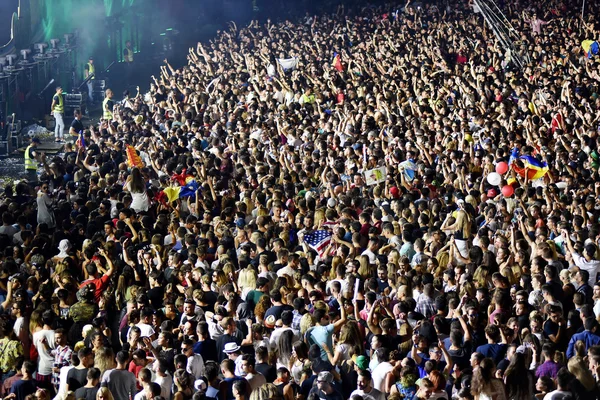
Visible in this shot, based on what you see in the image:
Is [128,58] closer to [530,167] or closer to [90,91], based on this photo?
[90,91]

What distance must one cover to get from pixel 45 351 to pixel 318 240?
3.58m

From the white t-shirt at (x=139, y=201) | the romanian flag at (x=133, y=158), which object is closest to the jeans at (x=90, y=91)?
the romanian flag at (x=133, y=158)

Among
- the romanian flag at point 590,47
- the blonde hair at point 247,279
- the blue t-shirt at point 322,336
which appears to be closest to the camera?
the blue t-shirt at point 322,336

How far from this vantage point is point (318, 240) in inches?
442

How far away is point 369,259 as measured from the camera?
34.1 ft

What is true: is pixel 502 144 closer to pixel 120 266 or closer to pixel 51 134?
pixel 120 266

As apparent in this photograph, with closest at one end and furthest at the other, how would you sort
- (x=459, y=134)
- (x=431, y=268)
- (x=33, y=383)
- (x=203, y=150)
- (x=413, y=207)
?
(x=33, y=383)
(x=431, y=268)
(x=413, y=207)
(x=459, y=134)
(x=203, y=150)

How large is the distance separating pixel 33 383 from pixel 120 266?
2.77 metres

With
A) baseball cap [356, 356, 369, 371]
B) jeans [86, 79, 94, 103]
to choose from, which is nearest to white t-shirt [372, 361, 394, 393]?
baseball cap [356, 356, 369, 371]

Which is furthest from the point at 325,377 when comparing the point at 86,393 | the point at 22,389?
the point at 22,389

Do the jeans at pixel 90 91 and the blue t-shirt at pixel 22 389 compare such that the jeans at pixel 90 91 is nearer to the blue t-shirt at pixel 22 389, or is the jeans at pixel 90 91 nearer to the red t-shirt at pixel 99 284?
the red t-shirt at pixel 99 284

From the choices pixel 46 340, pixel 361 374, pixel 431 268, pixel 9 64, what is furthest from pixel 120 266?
pixel 9 64

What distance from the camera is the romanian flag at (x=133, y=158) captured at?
1547 centimetres

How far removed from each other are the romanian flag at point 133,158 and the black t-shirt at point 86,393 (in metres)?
7.92
